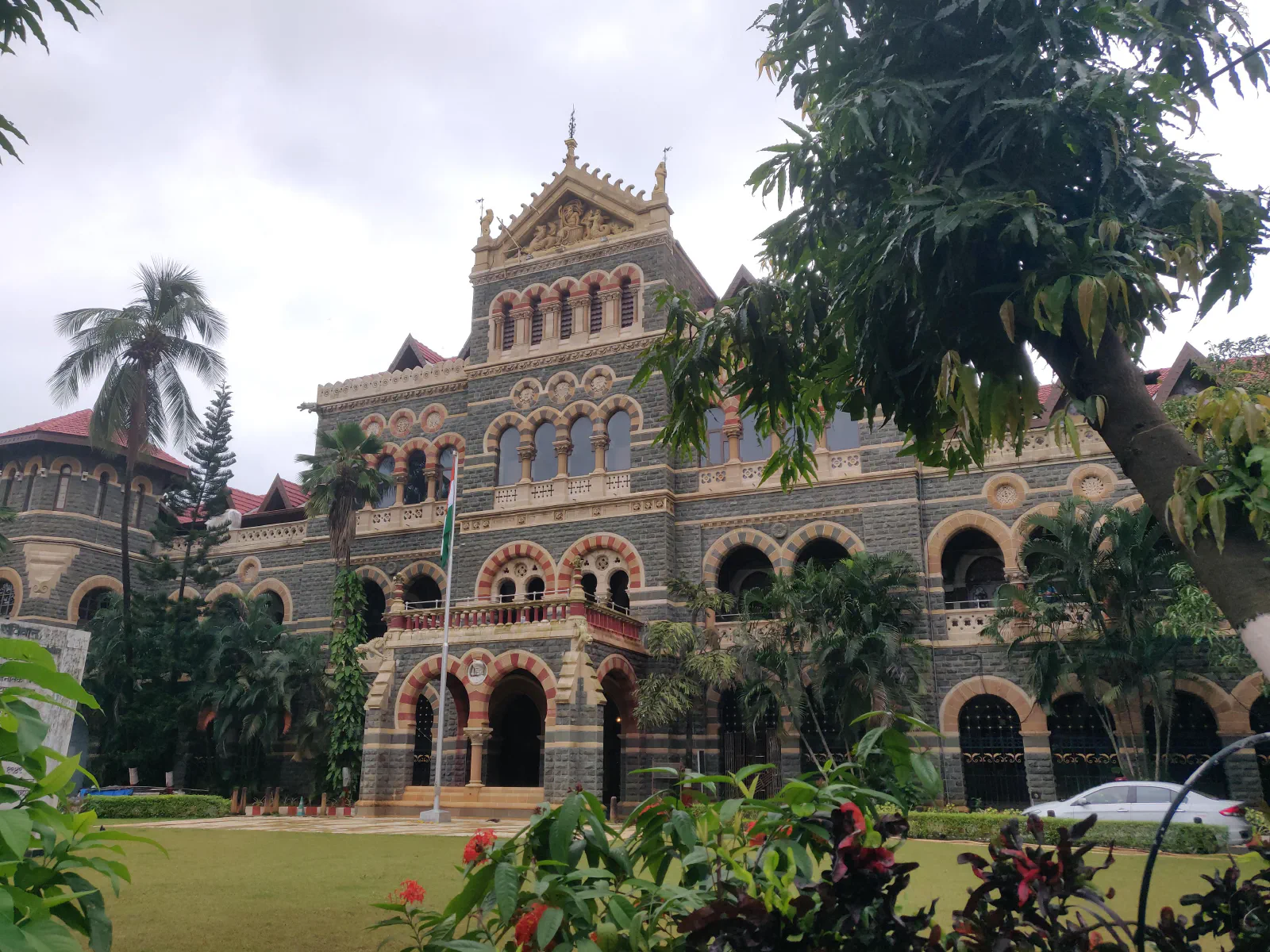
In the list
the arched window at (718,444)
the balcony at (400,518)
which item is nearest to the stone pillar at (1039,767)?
the arched window at (718,444)

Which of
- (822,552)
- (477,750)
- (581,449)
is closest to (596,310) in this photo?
(581,449)

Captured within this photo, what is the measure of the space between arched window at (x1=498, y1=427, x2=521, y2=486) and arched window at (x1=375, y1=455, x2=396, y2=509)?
3587mm

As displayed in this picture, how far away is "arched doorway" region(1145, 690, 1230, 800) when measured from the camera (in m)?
19.0

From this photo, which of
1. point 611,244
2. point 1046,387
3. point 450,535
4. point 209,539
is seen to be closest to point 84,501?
point 209,539

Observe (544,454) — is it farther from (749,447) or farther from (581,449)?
(749,447)

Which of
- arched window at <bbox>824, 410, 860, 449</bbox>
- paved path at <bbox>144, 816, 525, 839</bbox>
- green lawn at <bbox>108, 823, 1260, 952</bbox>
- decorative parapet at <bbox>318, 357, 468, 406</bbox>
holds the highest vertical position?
decorative parapet at <bbox>318, 357, 468, 406</bbox>

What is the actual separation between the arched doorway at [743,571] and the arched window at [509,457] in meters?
5.97

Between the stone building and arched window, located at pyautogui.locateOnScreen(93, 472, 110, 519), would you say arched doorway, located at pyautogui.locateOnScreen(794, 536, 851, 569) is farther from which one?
arched window, located at pyautogui.locateOnScreen(93, 472, 110, 519)

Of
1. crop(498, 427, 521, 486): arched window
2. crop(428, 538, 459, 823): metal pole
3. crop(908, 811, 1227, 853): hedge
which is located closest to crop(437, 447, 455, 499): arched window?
crop(498, 427, 521, 486): arched window

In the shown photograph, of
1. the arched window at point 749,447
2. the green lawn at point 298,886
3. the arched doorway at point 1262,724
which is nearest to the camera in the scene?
the green lawn at point 298,886

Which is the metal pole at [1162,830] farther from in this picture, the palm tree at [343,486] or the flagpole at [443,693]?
the palm tree at [343,486]

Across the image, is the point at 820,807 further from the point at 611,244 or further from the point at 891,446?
the point at 611,244

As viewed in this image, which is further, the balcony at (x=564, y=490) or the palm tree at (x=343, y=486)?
the palm tree at (x=343, y=486)

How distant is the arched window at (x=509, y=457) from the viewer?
26125 millimetres
